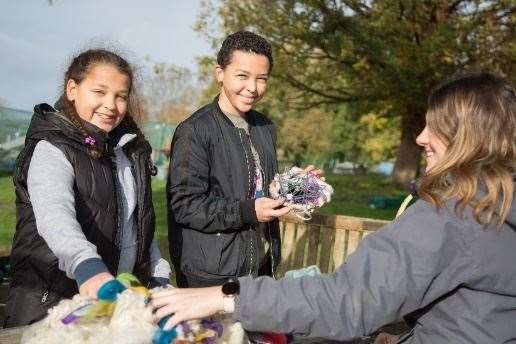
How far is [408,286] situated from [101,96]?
1.49 meters

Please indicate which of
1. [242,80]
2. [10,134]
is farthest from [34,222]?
[10,134]

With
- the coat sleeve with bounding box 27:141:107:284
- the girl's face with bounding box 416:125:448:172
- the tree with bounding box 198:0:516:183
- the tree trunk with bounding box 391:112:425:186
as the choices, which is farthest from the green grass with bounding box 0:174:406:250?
the girl's face with bounding box 416:125:448:172

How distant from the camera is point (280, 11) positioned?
16859 millimetres

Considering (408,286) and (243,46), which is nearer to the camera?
(408,286)

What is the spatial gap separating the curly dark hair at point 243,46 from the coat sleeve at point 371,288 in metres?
1.82

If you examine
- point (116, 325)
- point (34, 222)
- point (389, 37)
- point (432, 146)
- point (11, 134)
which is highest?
point (389, 37)

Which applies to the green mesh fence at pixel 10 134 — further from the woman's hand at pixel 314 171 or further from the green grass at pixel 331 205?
the woman's hand at pixel 314 171

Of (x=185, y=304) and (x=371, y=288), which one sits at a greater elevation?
(x=371, y=288)

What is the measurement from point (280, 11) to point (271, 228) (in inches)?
571

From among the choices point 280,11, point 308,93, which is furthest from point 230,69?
point 308,93

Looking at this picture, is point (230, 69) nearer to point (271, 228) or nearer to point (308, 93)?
point (271, 228)

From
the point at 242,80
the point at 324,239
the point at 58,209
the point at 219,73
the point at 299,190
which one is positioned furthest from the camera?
the point at 324,239

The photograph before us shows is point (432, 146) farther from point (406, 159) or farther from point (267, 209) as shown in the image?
point (406, 159)

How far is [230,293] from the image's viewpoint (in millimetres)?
1647
